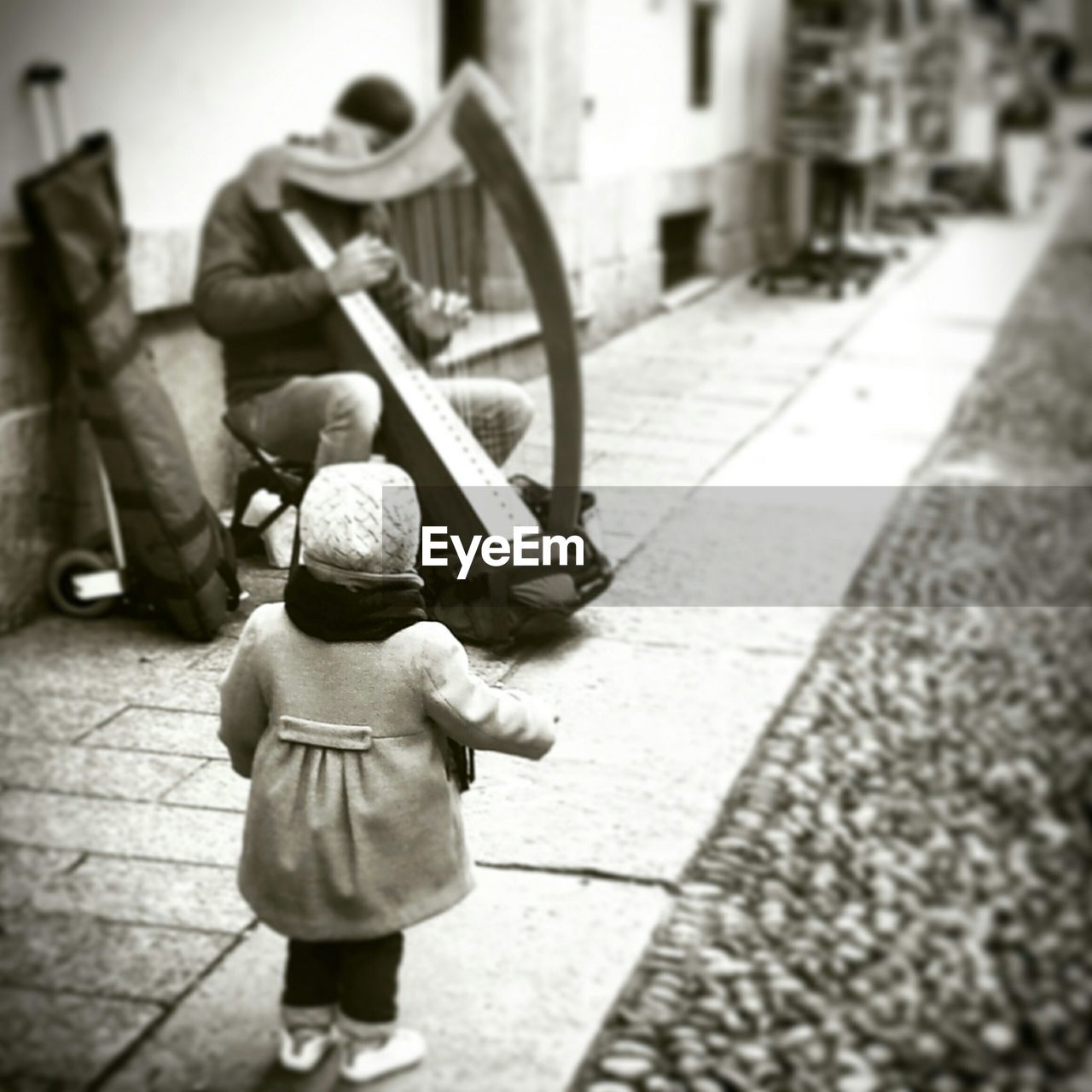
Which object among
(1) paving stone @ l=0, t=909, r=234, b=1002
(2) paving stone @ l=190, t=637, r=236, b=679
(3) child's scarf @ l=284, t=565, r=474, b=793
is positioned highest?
(3) child's scarf @ l=284, t=565, r=474, b=793

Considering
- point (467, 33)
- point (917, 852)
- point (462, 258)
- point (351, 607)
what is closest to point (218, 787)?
point (351, 607)

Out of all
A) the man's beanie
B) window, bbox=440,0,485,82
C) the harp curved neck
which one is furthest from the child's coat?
window, bbox=440,0,485,82

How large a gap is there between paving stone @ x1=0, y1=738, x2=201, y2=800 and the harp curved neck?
Result: 0.36 meters

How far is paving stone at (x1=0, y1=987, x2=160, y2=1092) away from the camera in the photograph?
106 centimetres

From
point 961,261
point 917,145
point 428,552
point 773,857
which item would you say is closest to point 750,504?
point 428,552

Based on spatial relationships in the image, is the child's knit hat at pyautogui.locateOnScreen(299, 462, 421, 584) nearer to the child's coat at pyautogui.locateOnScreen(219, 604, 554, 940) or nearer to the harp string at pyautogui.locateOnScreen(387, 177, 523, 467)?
the child's coat at pyautogui.locateOnScreen(219, 604, 554, 940)

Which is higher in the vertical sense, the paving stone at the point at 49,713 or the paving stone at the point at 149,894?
the paving stone at the point at 49,713

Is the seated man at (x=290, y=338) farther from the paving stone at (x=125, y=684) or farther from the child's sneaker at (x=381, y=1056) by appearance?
the child's sneaker at (x=381, y=1056)

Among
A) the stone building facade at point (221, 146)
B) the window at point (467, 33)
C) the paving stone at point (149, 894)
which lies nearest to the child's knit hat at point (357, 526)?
the stone building facade at point (221, 146)

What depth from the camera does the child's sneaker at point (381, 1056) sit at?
1184mm

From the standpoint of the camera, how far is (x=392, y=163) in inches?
50.9

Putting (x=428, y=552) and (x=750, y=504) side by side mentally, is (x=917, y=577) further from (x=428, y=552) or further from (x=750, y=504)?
(x=428, y=552)

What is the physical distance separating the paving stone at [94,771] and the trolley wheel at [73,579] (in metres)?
0.10

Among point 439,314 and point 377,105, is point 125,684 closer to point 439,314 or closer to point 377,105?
point 439,314
